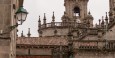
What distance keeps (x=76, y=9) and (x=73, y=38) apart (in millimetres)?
23989

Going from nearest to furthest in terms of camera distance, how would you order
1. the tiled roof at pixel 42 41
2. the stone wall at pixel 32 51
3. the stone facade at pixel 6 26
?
the stone facade at pixel 6 26
the stone wall at pixel 32 51
the tiled roof at pixel 42 41

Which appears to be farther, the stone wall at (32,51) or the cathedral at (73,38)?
the stone wall at (32,51)

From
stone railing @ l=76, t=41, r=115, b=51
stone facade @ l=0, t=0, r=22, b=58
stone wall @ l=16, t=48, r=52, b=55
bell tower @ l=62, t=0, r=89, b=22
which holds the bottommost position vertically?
stone wall @ l=16, t=48, r=52, b=55

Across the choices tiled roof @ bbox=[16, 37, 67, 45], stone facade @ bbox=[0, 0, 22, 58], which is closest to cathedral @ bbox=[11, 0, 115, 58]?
tiled roof @ bbox=[16, 37, 67, 45]

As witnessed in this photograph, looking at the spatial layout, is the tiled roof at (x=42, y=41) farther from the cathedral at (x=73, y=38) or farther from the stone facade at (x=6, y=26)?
the stone facade at (x=6, y=26)

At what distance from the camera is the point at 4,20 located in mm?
16312

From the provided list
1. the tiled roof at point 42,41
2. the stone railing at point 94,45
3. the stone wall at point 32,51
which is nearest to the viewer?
the stone railing at point 94,45

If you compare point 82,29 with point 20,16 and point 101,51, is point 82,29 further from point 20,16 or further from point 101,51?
point 20,16

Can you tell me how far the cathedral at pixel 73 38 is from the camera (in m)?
46.7

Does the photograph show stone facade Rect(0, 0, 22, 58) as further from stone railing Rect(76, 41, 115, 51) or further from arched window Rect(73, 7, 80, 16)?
arched window Rect(73, 7, 80, 16)

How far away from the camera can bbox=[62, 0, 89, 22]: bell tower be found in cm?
7225

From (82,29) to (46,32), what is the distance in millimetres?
6474

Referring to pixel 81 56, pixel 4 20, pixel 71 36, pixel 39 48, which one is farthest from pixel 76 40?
pixel 4 20

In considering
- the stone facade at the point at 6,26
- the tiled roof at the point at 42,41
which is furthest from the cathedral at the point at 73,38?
the stone facade at the point at 6,26
